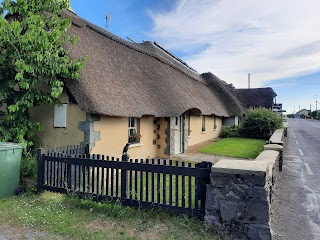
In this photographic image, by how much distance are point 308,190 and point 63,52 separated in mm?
7928

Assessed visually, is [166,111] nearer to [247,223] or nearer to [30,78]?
[30,78]

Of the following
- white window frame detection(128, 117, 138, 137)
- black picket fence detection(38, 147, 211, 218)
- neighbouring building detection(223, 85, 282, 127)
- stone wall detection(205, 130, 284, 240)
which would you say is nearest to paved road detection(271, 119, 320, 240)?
stone wall detection(205, 130, 284, 240)

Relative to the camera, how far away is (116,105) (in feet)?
27.7

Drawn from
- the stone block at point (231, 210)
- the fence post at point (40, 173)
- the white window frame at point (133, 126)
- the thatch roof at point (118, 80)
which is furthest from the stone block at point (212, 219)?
the white window frame at point (133, 126)

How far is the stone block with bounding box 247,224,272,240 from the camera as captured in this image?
4020 mm

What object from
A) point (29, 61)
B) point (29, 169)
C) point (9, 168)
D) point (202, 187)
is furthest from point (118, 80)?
point (202, 187)

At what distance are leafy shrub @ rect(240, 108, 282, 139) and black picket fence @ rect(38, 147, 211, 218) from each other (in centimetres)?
1782

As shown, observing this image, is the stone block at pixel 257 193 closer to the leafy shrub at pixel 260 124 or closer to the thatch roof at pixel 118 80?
the thatch roof at pixel 118 80

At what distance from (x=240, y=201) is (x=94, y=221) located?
2.60m

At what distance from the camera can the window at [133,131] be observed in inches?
403

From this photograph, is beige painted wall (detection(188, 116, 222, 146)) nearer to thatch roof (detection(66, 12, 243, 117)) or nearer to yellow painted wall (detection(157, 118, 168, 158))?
thatch roof (detection(66, 12, 243, 117))

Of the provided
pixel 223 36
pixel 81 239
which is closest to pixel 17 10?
pixel 81 239

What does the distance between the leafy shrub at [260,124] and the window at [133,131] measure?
1432 centimetres

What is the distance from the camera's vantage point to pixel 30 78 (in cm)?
740
